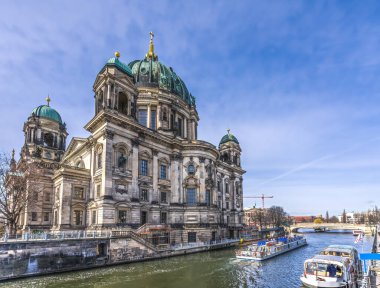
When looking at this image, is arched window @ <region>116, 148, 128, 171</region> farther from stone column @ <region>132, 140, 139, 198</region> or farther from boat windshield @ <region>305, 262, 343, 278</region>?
boat windshield @ <region>305, 262, 343, 278</region>

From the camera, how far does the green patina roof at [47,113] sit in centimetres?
6594

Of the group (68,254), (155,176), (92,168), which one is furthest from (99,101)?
(68,254)

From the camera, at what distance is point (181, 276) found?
26391 millimetres

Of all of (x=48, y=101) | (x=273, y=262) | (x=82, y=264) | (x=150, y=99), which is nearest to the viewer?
(x=82, y=264)

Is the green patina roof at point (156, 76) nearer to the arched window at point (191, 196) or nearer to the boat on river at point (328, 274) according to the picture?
the arched window at point (191, 196)

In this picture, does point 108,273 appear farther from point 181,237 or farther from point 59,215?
point 181,237

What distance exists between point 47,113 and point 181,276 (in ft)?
182

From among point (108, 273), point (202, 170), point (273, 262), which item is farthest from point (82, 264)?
point (202, 170)

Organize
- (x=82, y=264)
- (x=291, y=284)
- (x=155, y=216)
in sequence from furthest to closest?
(x=155, y=216), (x=82, y=264), (x=291, y=284)

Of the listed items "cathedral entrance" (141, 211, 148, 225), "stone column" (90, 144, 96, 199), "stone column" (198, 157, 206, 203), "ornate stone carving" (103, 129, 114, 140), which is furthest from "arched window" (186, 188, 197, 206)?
"ornate stone carving" (103, 129, 114, 140)

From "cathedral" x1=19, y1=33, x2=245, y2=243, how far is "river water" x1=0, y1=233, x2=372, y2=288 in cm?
926

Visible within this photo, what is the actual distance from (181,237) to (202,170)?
12.6 m

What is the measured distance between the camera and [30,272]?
25.6 meters

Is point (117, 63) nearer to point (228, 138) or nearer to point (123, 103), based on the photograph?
point (123, 103)
